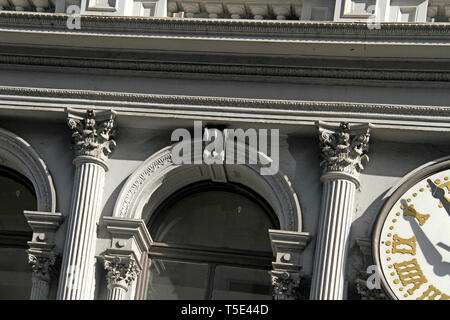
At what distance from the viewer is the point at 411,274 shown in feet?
95.5

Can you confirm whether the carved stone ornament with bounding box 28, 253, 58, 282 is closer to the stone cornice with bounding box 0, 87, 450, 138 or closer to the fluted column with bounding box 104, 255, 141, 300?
the fluted column with bounding box 104, 255, 141, 300

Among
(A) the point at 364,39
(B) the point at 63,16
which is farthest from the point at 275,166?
(B) the point at 63,16

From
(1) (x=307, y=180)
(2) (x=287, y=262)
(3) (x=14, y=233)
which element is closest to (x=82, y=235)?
(3) (x=14, y=233)

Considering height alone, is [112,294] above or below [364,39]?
below

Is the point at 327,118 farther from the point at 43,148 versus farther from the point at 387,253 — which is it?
the point at 43,148

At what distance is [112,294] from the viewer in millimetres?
30031

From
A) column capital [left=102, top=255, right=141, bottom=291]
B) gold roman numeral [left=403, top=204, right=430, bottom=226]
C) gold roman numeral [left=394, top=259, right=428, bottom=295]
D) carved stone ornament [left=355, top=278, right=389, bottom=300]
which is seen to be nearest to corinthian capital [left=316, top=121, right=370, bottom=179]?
gold roman numeral [left=403, top=204, right=430, bottom=226]

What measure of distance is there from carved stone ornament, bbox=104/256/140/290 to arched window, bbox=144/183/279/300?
3.06 feet

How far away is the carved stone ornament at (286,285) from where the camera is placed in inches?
1155

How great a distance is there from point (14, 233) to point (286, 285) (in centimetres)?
562

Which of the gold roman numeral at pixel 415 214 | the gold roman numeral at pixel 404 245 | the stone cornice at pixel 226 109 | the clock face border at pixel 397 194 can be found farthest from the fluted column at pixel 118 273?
the gold roman numeral at pixel 415 214

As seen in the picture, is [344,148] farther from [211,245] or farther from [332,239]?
[211,245]

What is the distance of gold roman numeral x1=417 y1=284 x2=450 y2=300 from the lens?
1137 inches

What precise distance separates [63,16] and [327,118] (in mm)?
5098
